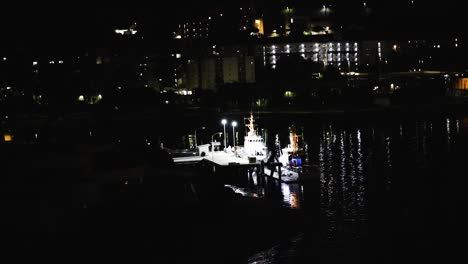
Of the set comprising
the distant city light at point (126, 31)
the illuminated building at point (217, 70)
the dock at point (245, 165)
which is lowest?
the dock at point (245, 165)

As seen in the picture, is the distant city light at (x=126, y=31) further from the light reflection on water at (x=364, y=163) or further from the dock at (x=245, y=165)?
the dock at (x=245, y=165)

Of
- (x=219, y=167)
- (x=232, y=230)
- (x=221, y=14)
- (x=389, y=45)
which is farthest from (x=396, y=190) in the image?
(x=221, y=14)

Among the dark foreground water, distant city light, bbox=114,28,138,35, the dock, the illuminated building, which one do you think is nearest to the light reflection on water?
the dark foreground water

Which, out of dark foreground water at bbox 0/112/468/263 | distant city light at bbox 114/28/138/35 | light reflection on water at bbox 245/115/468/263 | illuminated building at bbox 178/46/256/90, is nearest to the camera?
dark foreground water at bbox 0/112/468/263

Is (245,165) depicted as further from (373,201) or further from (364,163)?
(364,163)

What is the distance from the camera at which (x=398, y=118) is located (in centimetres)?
3222

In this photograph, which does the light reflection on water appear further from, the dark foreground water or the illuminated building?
the illuminated building

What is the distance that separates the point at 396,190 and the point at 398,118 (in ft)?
64.6

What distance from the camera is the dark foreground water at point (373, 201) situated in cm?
913

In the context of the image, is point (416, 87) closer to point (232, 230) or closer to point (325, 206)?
point (325, 206)

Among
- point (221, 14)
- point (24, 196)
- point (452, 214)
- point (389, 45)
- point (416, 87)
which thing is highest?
point (221, 14)

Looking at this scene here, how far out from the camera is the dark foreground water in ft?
30.0

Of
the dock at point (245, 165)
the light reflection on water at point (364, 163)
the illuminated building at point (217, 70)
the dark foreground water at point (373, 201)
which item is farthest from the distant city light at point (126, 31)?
the dock at point (245, 165)

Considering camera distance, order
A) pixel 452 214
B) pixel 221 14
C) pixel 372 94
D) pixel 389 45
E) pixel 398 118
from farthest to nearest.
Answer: pixel 221 14 < pixel 389 45 < pixel 372 94 < pixel 398 118 < pixel 452 214
